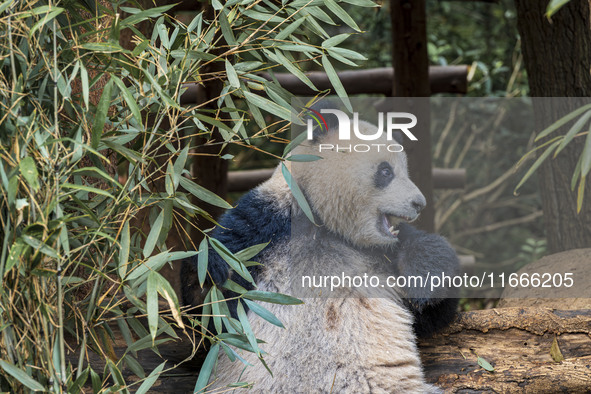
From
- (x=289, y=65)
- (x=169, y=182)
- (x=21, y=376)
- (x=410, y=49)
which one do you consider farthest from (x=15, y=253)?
(x=410, y=49)

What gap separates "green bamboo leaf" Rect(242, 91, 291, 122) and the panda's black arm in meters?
0.54

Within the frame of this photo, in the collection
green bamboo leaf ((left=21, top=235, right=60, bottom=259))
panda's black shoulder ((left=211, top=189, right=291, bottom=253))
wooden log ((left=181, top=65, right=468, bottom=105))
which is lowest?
green bamboo leaf ((left=21, top=235, right=60, bottom=259))

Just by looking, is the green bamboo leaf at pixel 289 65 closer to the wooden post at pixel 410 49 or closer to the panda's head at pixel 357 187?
the panda's head at pixel 357 187

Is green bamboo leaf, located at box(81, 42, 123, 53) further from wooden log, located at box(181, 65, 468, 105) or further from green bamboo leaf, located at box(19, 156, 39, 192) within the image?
wooden log, located at box(181, 65, 468, 105)

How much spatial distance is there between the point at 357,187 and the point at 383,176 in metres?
0.08

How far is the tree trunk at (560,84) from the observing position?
2.57 metres

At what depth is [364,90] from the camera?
13.1ft

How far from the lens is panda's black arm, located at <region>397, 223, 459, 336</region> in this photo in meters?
1.81

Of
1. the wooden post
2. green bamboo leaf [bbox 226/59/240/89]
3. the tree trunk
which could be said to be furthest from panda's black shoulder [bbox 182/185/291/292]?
the wooden post

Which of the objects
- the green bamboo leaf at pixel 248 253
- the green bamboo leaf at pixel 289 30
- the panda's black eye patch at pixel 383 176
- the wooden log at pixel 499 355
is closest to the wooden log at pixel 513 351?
the wooden log at pixel 499 355

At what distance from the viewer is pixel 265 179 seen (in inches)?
159

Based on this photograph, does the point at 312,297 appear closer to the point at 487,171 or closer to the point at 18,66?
the point at 18,66

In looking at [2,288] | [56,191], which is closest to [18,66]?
[56,191]

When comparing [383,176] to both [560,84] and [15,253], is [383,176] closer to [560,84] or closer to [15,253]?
[15,253]
